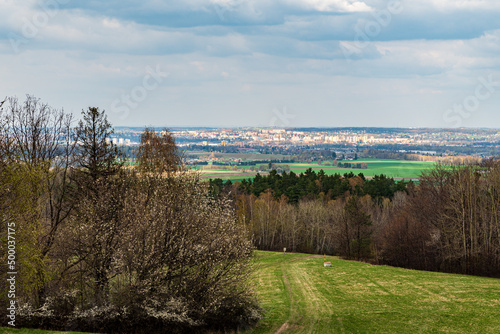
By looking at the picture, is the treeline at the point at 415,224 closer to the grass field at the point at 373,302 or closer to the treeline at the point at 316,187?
the treeline at the point at 316,187

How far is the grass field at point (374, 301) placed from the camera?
1086 inches

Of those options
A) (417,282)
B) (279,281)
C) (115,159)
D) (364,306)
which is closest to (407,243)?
(417,282)

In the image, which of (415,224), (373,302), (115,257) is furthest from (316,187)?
(115,257)

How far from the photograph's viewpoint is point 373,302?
115 ft

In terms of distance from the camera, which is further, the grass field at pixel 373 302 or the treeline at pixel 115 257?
the grass field at pixel 373 302

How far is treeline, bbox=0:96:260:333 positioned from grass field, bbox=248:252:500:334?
4660mm

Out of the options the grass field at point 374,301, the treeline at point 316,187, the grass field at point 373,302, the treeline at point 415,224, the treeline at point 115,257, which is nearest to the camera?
the treeline at point 115,257

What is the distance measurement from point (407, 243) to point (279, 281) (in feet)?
77.5

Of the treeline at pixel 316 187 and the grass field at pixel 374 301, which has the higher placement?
the treeline at pixel 316 187

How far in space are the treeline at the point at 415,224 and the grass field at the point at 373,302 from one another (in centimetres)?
774

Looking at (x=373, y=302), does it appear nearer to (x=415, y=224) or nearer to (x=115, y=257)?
(x=115, y=257)

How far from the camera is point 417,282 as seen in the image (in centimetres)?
4262

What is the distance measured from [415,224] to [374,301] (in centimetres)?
2819

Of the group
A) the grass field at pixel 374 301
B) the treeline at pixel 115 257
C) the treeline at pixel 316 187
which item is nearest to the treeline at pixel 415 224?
the treeline at pixel 316 187
